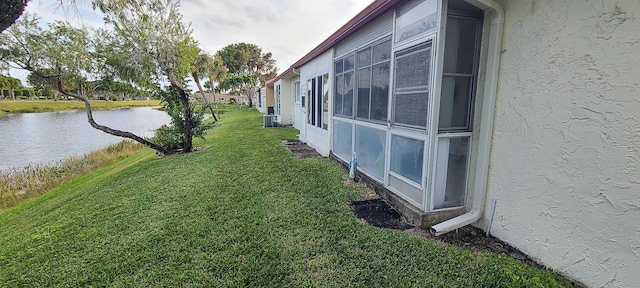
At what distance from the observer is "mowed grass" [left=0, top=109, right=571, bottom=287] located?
2584 millimetres

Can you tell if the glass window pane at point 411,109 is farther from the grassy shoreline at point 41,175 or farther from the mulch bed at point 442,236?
the grassy shoreline at point 41,175

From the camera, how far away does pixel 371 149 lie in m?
5.09

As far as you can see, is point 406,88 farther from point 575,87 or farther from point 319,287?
point 319,287

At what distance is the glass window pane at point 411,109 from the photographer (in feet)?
11.3

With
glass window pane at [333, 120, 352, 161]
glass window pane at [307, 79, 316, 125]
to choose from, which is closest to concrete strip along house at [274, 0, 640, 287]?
glass window pane at [333, 120, 352, 161]

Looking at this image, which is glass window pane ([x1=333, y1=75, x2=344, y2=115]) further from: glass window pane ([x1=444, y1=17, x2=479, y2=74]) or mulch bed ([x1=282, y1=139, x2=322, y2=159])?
glass window pane ([x1=444, y1=17, x2=479, y2=74])

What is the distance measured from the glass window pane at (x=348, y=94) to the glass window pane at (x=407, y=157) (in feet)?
6.17

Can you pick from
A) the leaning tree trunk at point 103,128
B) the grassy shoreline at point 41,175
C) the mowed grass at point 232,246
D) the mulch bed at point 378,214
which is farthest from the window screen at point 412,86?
the grassy shoreline at point 41,175

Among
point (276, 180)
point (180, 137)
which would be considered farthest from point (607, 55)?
point (180, 137)

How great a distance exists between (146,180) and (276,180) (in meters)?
2.96

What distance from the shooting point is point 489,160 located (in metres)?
3.21

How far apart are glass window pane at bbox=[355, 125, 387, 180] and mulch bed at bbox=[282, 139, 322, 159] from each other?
234cm

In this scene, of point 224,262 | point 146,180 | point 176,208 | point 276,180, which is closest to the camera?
point 224,262

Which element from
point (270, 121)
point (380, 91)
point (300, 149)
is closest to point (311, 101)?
point (300, 149)
